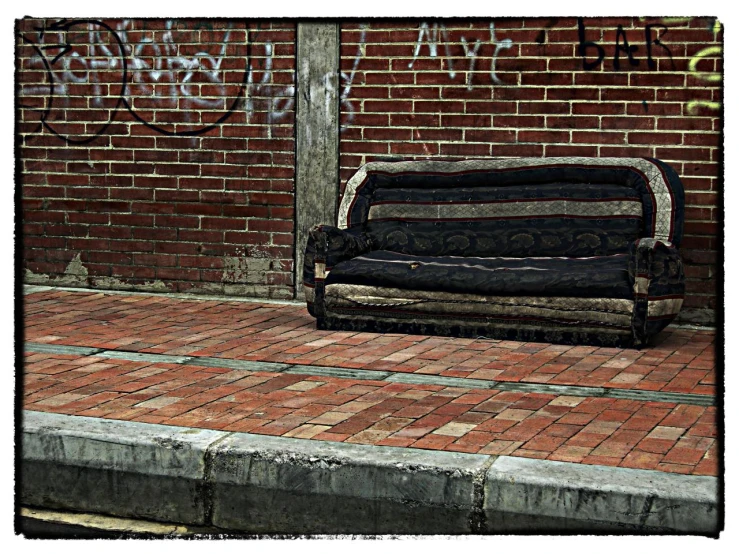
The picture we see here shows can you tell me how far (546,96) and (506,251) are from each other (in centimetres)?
124

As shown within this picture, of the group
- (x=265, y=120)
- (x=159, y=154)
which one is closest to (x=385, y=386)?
(x=265, y=120)

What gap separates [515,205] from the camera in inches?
291

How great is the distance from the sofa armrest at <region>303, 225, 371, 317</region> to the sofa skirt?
3.0 inches

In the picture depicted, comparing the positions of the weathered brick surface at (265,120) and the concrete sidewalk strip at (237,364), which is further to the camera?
the weathered brick surface at (265,120)

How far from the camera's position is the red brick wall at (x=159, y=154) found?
830 cm

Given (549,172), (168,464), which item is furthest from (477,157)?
(168,464)

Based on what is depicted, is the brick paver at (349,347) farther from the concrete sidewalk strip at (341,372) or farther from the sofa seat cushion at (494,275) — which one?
the sofa seat cushion at (494,275)

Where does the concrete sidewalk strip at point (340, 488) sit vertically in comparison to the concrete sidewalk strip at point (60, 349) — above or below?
below

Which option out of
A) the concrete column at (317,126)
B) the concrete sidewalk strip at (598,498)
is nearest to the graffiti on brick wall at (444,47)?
the concrete column at (317,126)

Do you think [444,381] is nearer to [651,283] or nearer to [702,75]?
[651,283]

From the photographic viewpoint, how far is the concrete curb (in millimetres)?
3787

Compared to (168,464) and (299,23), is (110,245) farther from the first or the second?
(168,464)

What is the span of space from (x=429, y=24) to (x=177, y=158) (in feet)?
7.41

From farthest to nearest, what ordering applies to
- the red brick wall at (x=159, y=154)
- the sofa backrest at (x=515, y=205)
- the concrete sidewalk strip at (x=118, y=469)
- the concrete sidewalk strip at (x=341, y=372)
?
the red brick wall at (x=159, y=154) < the sofa backrest at (x=515, y=205) < the concrete sidewalk strip at (x=341, y=372) < the concrete sidewalk strip at (x=118, y=469)
